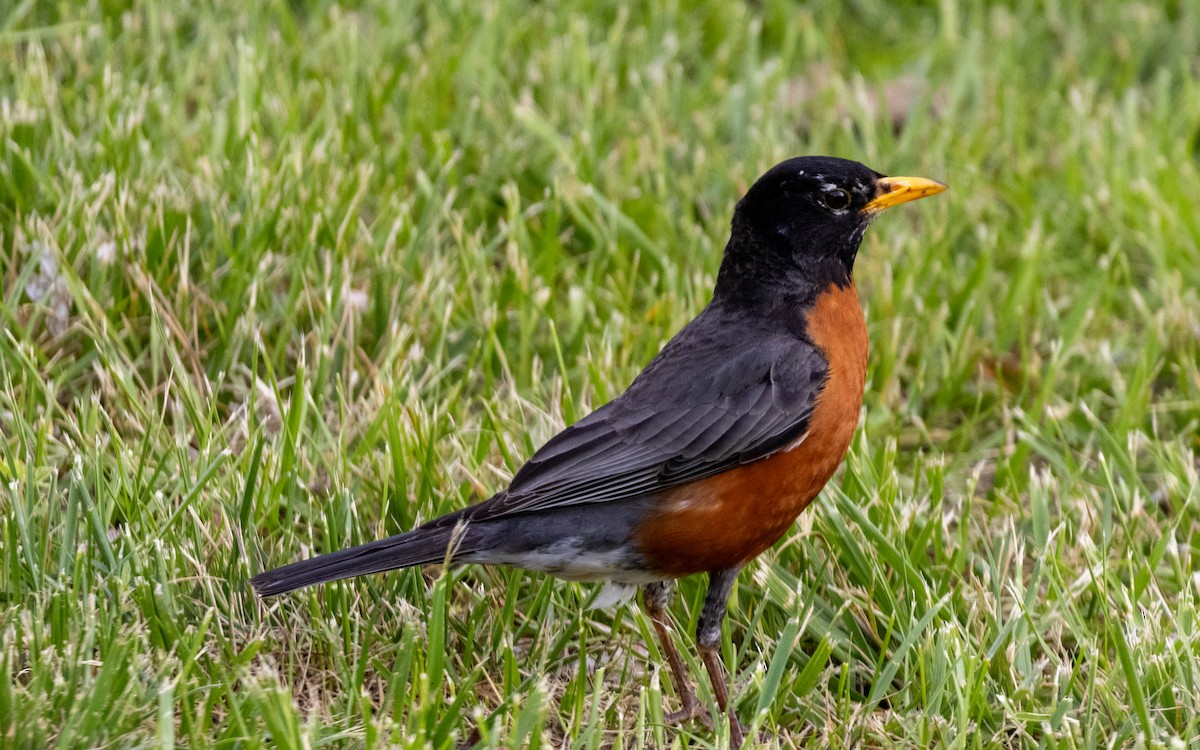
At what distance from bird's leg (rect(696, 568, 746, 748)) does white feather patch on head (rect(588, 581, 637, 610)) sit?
7.3 inches

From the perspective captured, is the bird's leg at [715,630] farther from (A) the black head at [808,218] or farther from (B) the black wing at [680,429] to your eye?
(A) the black head at [808,218]

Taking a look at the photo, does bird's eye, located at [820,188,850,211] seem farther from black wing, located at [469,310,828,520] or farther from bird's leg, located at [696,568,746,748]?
bird's leg, located at [696,568,746,748]

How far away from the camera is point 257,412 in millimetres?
4332

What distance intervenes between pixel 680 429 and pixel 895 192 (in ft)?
3.17

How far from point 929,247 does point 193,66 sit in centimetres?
285

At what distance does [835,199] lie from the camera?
4008 millimetres

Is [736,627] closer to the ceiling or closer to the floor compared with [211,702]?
closer to the floor

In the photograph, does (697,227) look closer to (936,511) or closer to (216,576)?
(936,511)

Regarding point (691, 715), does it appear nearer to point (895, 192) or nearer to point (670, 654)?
point (670, 654)

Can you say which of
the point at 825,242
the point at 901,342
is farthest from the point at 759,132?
the point at 825,242

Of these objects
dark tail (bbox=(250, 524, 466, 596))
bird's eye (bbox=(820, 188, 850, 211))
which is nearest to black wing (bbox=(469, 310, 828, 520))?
dark tail (bbox=(250, 524, 466, 596))

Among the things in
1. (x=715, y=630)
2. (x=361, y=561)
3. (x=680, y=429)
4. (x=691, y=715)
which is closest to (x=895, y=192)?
(x=680, y=429)

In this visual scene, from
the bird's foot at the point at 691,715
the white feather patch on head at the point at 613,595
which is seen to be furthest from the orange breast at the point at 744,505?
the bird's foot at the point at 691,715

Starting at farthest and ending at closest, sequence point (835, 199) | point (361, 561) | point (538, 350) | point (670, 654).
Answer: point (538, 350), point (835, 199), point (670, 654), point (361, 561)
